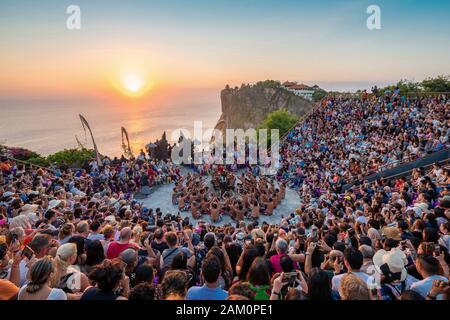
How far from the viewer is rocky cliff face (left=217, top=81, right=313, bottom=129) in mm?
88812

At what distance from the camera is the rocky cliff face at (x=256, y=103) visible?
8881 cm

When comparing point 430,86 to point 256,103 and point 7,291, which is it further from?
point 256,103

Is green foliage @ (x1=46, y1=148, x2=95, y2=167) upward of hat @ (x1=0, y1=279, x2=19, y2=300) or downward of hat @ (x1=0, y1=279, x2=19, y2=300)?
downward

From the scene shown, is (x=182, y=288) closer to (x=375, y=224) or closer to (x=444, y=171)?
(x=375, y=224)

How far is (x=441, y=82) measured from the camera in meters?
33.9

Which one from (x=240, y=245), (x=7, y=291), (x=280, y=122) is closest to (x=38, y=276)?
(x=7, y=291)

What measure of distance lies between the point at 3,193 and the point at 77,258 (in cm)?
741

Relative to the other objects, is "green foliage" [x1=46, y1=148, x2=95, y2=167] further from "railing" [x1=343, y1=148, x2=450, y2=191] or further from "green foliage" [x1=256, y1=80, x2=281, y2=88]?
"green foliage" [x1=256, y1=80, x2=281, y2=88]

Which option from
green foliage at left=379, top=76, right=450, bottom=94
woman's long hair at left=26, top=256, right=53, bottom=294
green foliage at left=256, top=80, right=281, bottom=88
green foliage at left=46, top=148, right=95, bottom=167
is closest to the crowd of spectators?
woman's long hair at left=26, top=256, right=53, bottom=294

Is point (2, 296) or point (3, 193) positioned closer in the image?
point (2, 296)

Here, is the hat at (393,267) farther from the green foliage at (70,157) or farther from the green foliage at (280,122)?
the green foliage at (280,122)

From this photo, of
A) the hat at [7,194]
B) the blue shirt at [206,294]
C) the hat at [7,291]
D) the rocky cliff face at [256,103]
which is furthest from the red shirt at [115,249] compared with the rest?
the rocky cliff face at [256,103]

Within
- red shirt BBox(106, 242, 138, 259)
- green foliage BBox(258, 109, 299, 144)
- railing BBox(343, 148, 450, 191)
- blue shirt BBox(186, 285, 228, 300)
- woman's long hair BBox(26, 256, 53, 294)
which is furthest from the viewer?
green foliage BBox(258, 109, 299, 144)

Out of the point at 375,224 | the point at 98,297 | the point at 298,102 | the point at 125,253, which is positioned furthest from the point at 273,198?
the point at 298,102
